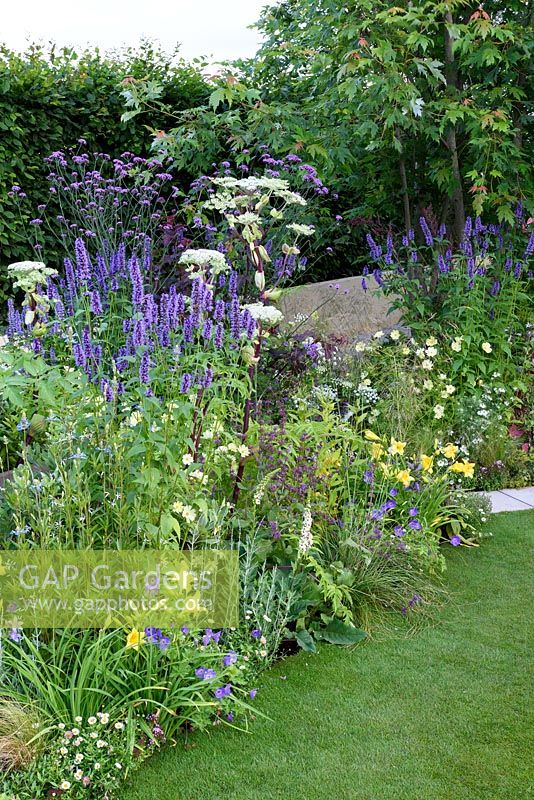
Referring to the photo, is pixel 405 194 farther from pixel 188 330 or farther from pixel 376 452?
pixel 188 330

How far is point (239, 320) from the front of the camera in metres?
3.20

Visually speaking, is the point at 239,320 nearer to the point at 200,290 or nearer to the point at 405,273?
the point at 200,290

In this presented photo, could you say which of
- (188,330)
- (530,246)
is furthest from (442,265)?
(188,330)

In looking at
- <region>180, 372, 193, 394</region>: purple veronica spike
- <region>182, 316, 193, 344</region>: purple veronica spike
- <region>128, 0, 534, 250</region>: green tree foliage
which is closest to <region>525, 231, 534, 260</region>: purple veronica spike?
<region>128, 0, 534, 250</region>: green tree foliage

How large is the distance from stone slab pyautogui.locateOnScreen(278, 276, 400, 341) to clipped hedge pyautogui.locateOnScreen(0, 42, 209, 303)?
204 cm

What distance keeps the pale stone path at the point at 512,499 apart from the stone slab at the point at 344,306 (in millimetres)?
1893

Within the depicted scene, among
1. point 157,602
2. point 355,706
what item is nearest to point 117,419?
point 157,602

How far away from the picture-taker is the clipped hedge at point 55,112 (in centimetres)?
632

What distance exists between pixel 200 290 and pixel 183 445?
589mm

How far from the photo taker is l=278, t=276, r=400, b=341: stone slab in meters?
6.52

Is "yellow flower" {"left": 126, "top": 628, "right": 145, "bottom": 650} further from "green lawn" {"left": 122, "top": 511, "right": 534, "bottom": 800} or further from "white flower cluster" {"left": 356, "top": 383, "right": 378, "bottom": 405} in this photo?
"white flower cluster" {"left": 356, "top": 383, "right": 378, "bottom": 405}

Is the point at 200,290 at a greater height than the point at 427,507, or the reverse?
the point at 200,290

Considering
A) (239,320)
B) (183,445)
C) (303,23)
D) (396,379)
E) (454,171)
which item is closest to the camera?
(183,445)

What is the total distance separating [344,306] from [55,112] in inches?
115
